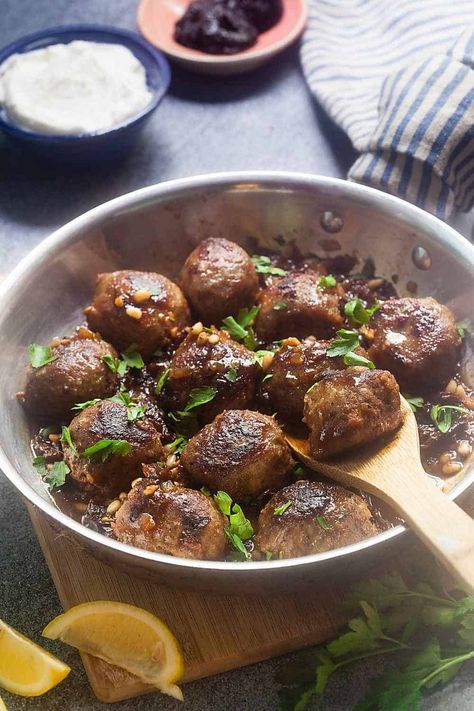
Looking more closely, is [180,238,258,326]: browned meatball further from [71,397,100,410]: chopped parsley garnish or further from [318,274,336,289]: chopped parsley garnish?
[71,397,100,410]: chopped parsley garnish

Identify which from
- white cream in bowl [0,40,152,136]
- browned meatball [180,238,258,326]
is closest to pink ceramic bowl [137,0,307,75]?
white cream in bowl [0,40,152,136]

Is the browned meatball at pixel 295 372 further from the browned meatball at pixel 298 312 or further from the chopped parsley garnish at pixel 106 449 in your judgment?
the chopped parsley garnish at pixel 106 449

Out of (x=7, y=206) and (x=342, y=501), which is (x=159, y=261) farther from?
(x=342, y=501)

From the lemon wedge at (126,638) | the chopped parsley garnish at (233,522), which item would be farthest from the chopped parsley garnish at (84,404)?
the lemon wedge at (126,638)

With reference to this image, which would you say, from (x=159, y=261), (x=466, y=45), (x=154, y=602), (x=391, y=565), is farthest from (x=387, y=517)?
(x=466, y=45)

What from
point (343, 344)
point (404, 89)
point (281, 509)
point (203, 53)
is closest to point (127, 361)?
point (343, 344)
